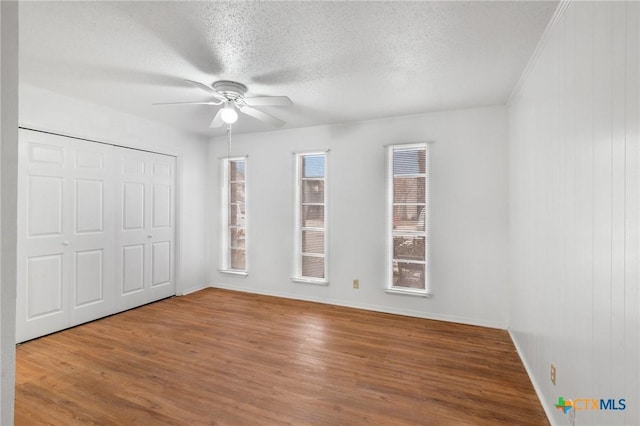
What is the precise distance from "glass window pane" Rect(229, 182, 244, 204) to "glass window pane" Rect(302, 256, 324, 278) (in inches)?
61.7

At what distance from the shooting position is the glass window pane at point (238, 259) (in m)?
5.10

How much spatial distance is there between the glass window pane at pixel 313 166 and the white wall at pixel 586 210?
8.85 feet

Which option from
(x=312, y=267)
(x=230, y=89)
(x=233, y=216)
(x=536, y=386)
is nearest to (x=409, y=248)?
(x=312, y=267)

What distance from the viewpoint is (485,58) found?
2357mm

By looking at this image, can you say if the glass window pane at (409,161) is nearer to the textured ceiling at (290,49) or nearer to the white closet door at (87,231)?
the textured ceiling at (290,49)

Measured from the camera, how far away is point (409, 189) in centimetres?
393

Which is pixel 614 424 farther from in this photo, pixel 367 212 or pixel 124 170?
pixel 124 170

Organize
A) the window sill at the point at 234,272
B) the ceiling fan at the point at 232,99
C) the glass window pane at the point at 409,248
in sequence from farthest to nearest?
the window sill at the point at 234,272 → the glass window pane at the point at 409,248 → the ceiling fan at the point at 232,99

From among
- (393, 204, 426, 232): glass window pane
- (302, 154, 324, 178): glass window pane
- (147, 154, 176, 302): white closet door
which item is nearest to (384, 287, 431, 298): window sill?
(393, 204, 426, 232): glass window pane

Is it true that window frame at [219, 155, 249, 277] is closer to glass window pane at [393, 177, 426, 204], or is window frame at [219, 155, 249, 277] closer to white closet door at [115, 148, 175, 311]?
white closet door at [115, 148, 175, 311]

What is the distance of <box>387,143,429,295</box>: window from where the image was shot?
12.6 ft

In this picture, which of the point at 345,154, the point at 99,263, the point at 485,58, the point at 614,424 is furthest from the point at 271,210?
the point at 614,424

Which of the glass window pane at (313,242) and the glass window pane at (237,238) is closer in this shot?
the glass window pane at (313,242)

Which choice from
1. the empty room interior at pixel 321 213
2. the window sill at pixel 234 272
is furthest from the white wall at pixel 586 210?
the window sill at pixel 234 272
